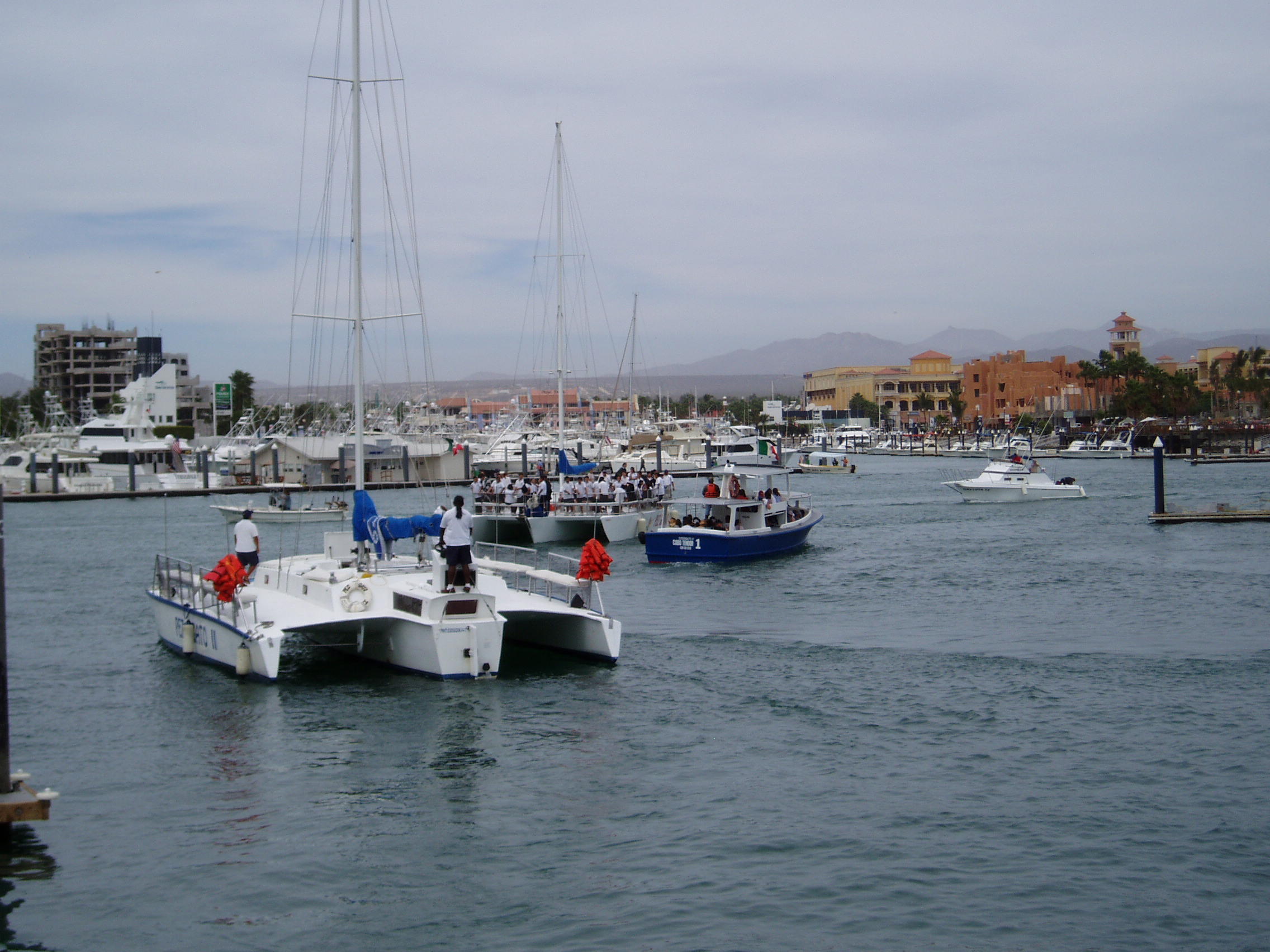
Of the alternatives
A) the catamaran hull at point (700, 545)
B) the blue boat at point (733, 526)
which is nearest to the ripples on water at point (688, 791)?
the catamaran hull at point (700, 545)

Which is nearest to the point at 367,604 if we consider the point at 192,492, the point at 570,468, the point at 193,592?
the point at 193,592

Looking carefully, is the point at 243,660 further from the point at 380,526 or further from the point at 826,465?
the point at 826,465

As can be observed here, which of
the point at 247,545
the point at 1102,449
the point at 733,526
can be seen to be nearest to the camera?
the point at 247,545

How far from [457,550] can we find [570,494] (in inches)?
896

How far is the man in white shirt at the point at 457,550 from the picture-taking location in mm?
17906

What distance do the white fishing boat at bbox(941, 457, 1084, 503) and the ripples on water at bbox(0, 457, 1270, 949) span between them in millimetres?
33496

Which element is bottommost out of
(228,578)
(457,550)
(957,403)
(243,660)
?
(243,660)

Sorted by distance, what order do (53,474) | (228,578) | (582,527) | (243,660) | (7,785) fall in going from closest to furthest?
(7,785) < (243,660) < (228,578) < (582,527) < (53,474)

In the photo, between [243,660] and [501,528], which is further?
[501,528]

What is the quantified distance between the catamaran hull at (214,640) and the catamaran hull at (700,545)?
48.4 ft

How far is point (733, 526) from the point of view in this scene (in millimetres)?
34812

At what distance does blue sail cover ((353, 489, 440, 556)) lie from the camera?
21.0 meters

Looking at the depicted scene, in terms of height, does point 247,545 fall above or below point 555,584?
above

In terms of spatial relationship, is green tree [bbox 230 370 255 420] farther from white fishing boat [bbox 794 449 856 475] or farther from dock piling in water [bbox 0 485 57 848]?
dock piling in water [bbox 0 485 57 848]
